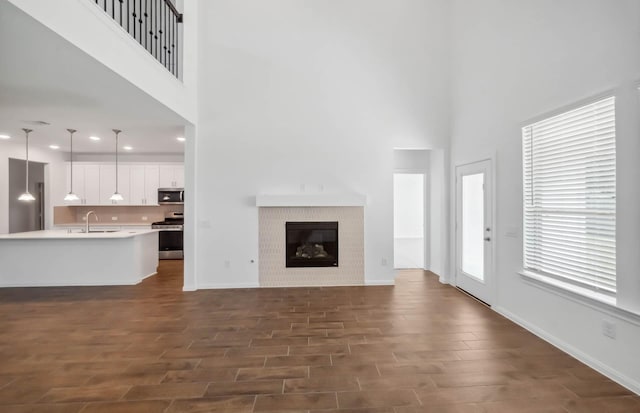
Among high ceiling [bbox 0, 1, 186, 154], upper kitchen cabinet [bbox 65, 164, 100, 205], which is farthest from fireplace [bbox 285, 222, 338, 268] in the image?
upper kitchen cabinet [bbox 65, 164, 100, 205]

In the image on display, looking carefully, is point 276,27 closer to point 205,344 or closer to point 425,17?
point 425,17

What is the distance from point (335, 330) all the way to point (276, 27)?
472 cm

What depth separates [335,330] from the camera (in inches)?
139

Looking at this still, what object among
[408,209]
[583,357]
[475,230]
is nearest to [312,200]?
[475,230]

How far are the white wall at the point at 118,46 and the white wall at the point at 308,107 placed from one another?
12.8 inches

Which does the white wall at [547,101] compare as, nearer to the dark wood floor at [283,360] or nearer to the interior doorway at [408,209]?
the dark wood floor at [283,360]

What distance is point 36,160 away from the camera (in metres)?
7.39

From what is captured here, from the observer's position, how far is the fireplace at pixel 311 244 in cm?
544

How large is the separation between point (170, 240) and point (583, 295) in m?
7.87

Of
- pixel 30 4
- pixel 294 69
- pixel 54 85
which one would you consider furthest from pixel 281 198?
pixel 30 4

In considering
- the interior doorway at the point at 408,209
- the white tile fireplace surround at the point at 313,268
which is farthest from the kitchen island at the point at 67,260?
the interior doorway at the point at 408,209

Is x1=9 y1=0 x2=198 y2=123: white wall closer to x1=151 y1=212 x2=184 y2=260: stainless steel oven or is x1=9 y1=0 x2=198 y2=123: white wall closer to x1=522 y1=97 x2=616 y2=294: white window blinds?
x1=151 y1=212 x2=184 y2=260: stainless steel oven

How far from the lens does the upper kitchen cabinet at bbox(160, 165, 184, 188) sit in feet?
26.3

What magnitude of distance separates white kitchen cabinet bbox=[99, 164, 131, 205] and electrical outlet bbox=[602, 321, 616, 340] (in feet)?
29.0
